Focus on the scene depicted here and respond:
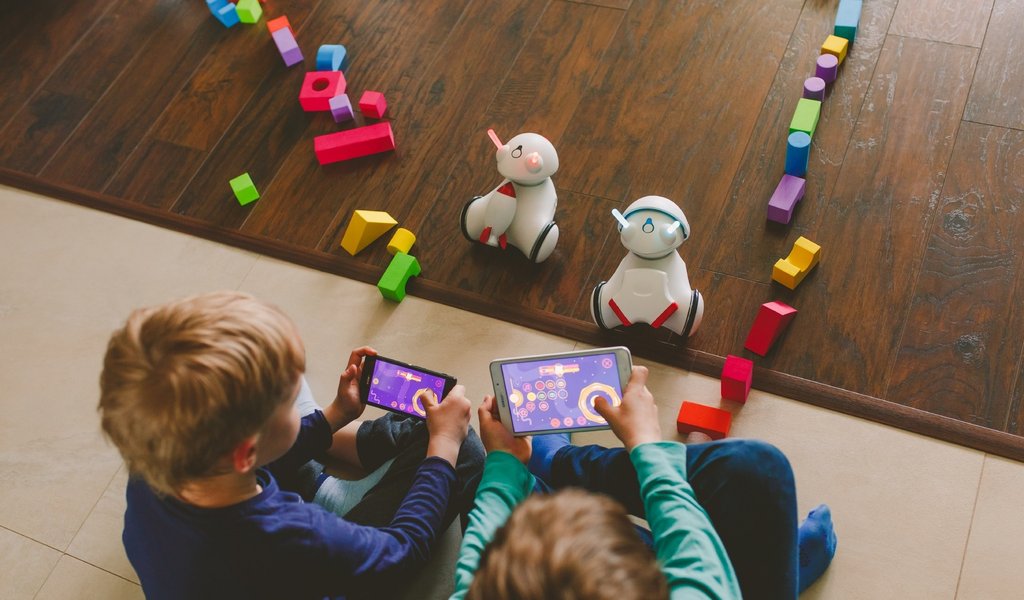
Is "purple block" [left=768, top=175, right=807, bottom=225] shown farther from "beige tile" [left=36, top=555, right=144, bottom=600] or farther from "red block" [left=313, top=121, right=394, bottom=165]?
"beige tile" [left=36, top=555, right=144, bottom=600]

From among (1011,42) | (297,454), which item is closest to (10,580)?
(297,454)

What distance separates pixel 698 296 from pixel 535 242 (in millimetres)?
292

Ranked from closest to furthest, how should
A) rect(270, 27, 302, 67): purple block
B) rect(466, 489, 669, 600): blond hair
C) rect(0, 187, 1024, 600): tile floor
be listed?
rect(466, 489, 669, 600): blond hair, rect(0, 187, 1024, 600): tile floor, rect(270, 27, 302, 67): purple block

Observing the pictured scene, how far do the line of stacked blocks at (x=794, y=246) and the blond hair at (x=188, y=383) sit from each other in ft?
2.35

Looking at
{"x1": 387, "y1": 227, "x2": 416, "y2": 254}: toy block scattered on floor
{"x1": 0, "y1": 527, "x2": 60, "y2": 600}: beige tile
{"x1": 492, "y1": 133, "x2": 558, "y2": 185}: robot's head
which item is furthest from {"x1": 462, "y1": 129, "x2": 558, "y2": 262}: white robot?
{"x1": 0, "y1": 527, "x2": 60, "y2": 600}: beige tile

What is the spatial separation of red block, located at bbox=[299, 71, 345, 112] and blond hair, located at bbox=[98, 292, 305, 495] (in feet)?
3.39

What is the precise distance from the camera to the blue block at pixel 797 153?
5.02ft

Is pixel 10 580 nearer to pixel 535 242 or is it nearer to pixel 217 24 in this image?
pixel 535 242

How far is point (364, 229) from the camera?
163 centimetres

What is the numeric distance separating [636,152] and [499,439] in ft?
2.44

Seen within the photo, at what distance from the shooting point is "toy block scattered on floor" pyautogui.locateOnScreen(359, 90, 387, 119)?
1.79 meters

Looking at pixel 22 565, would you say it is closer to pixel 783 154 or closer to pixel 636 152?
pixel 636 152

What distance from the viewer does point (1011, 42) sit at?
5.53 feet

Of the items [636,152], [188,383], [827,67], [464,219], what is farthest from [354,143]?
[188,383]
